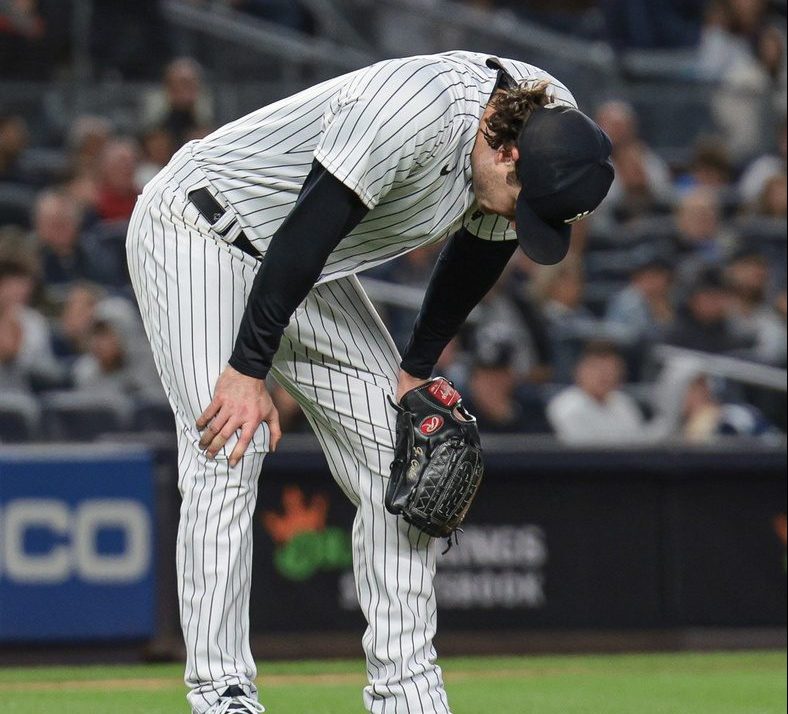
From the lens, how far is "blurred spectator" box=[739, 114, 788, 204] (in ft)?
33.2

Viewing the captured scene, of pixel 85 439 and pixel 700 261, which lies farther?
pixel 700 261

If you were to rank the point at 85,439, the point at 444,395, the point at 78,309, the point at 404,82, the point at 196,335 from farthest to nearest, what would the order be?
the point at 78,309, the point at 85,439, the point at 444,395, the point at 196,335, the point at 404,82

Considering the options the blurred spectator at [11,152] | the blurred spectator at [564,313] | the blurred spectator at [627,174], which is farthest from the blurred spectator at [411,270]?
the blurred spectator at [11,152]

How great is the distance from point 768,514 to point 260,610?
7.51 ft

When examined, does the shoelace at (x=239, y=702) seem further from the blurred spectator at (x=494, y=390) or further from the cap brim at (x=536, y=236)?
the blurred spectator at (x=494, y=390)

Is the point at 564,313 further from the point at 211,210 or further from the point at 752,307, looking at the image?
the point at 211,210

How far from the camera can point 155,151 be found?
393 inches

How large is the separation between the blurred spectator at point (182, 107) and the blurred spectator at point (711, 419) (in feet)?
12.9

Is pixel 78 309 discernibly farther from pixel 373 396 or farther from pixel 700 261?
pixel 373 396

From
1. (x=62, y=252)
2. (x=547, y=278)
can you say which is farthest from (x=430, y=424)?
(x=62, y=252)

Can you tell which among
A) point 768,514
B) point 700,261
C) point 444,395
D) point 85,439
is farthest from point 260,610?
point 700,261

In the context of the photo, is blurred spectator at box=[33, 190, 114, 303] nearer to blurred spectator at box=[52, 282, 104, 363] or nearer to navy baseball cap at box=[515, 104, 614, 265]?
blurred spectator at box=[52, 282, 104, 363]

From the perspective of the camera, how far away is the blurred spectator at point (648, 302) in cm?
882

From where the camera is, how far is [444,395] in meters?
3.72
